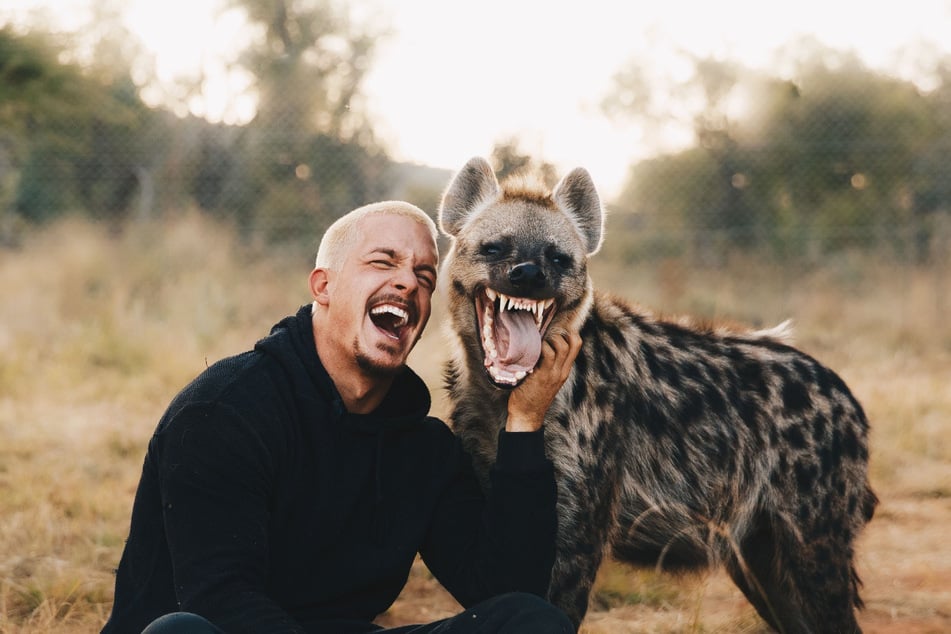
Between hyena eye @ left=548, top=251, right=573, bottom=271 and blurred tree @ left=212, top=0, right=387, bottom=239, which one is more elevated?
blurred tree @ left=212, top=0, right=387, bottom=239

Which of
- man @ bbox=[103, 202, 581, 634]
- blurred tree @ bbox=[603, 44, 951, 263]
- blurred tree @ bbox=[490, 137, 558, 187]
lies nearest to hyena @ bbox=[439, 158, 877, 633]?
man @ bbox=[103, 202, 581, 634]

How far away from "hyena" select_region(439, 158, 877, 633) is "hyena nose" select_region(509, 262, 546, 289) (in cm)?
7

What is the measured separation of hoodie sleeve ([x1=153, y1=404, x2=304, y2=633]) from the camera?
5.61 ft

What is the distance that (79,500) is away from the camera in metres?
3.76

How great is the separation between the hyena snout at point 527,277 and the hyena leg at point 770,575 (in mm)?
1035

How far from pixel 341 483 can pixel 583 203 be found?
113 cm

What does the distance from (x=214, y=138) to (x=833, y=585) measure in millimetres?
7743

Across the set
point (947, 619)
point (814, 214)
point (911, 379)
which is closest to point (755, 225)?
point (814, 214)

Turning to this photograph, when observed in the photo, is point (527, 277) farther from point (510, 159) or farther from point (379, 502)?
point (510, 159)

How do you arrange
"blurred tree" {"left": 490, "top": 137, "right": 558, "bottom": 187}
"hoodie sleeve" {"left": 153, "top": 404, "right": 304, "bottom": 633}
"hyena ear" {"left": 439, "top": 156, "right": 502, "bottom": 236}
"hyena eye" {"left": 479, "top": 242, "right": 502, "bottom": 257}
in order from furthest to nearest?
"blurred tree" {"left": 490, "top": 137, "right": 558, "bottom": 187}
"hyena ear" {"left": 439, "top": 156, "right": 502, "bottom": 236}
"hyena eye" {"left": 479, "top": 242, "right": 502, "bottom": 257}
"hoodie sleeve" {"left": 153, "top": 404, "right": 304, "bottom": 633}

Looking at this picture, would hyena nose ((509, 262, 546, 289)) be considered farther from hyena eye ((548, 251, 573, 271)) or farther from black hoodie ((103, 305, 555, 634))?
black hoodie ((103, 305, 555, 634))

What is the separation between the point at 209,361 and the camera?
233 inches

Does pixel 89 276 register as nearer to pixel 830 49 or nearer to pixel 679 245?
pixel 679 245

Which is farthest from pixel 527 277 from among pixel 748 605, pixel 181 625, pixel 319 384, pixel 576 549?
pixel 748 605
